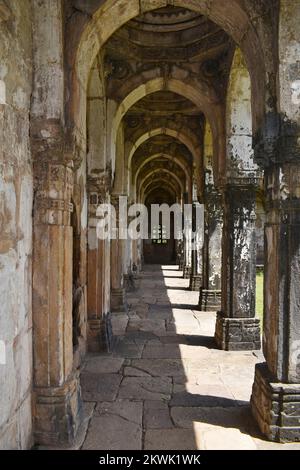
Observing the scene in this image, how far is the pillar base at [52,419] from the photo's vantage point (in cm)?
342

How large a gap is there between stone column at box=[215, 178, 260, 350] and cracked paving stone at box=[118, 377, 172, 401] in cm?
164

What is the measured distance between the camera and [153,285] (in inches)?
539

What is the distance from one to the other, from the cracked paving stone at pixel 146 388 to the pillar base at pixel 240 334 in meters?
1.50

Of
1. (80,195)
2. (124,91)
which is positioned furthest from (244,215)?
(124,91)

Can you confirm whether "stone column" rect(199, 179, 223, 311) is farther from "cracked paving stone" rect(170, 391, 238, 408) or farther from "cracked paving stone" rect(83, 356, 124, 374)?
"cracked paving stone" rect(170, 391, 238, 408)

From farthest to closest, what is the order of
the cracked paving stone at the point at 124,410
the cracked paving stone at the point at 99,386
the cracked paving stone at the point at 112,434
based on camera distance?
1. the cracked paving stone at the point at 99,386
2. the cracked paving stone at the point at 124,410
3. the cracked paving stone at the point at 112,434

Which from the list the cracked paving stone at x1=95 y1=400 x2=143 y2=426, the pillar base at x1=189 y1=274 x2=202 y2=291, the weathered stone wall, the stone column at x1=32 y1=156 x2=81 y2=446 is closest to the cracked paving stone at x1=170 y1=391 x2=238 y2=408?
the cracked paving stone at x1=95 y1=400 x2=143 y2=426

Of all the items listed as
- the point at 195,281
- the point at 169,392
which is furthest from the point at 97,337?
the point at 195,281

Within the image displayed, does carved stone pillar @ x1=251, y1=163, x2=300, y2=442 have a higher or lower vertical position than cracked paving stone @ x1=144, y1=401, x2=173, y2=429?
higher

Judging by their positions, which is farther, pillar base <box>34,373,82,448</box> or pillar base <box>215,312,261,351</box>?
pillar base <box>215,312,261,351</box>

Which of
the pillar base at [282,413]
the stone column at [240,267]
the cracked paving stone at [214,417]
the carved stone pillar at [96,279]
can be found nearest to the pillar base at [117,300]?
the carved stone pillar at [96,279]

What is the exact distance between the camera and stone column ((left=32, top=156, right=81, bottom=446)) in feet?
11.3

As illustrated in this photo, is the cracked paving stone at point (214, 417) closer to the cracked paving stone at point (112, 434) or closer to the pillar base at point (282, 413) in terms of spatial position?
the pillar base at point (282, 413)
